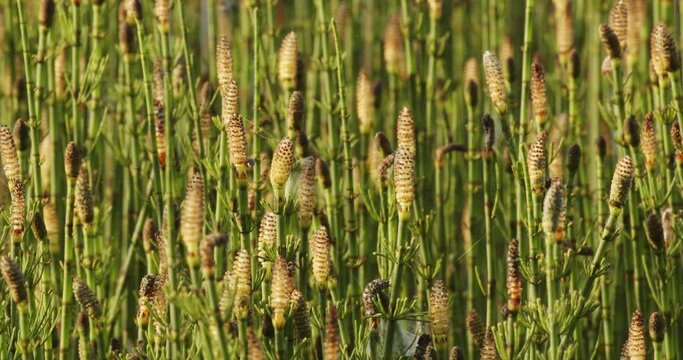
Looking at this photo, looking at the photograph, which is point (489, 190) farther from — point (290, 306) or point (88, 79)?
point (88, 79)

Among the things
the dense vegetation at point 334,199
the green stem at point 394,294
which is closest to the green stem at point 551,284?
the dense vegetation at point 334,199

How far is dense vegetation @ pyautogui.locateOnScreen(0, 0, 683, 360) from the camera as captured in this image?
6.63 ft

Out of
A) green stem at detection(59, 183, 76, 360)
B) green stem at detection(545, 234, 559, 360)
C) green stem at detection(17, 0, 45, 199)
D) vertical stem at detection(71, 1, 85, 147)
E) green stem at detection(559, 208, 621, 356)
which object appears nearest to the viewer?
green stem at detection(545, 234, 559, 360)

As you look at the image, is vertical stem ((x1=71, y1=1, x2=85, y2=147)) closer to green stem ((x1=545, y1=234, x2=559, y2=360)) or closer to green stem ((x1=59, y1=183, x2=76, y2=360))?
green stem ((x1=59, y1=183, x2=76, y2=360))

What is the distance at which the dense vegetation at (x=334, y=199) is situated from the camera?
6.63 feet

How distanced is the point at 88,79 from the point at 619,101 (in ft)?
4.13

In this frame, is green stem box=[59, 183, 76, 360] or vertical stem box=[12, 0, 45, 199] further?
vertical stem box=[12, 0, 45, 199]

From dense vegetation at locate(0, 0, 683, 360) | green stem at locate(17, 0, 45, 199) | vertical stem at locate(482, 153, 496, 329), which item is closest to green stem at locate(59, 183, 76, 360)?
dense vegetation at locate(0, 0, 683, 360)

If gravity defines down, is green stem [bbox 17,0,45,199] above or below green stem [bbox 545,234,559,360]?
above

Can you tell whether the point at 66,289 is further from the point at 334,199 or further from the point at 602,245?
the point at 602,245

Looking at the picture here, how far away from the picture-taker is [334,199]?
101 inches

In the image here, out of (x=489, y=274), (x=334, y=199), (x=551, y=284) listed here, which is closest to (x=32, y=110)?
(x=334, y=199)

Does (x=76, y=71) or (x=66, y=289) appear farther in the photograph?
(x=76, y=71)

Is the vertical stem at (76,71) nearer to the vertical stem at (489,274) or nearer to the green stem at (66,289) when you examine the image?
the green stem at (66,289)
